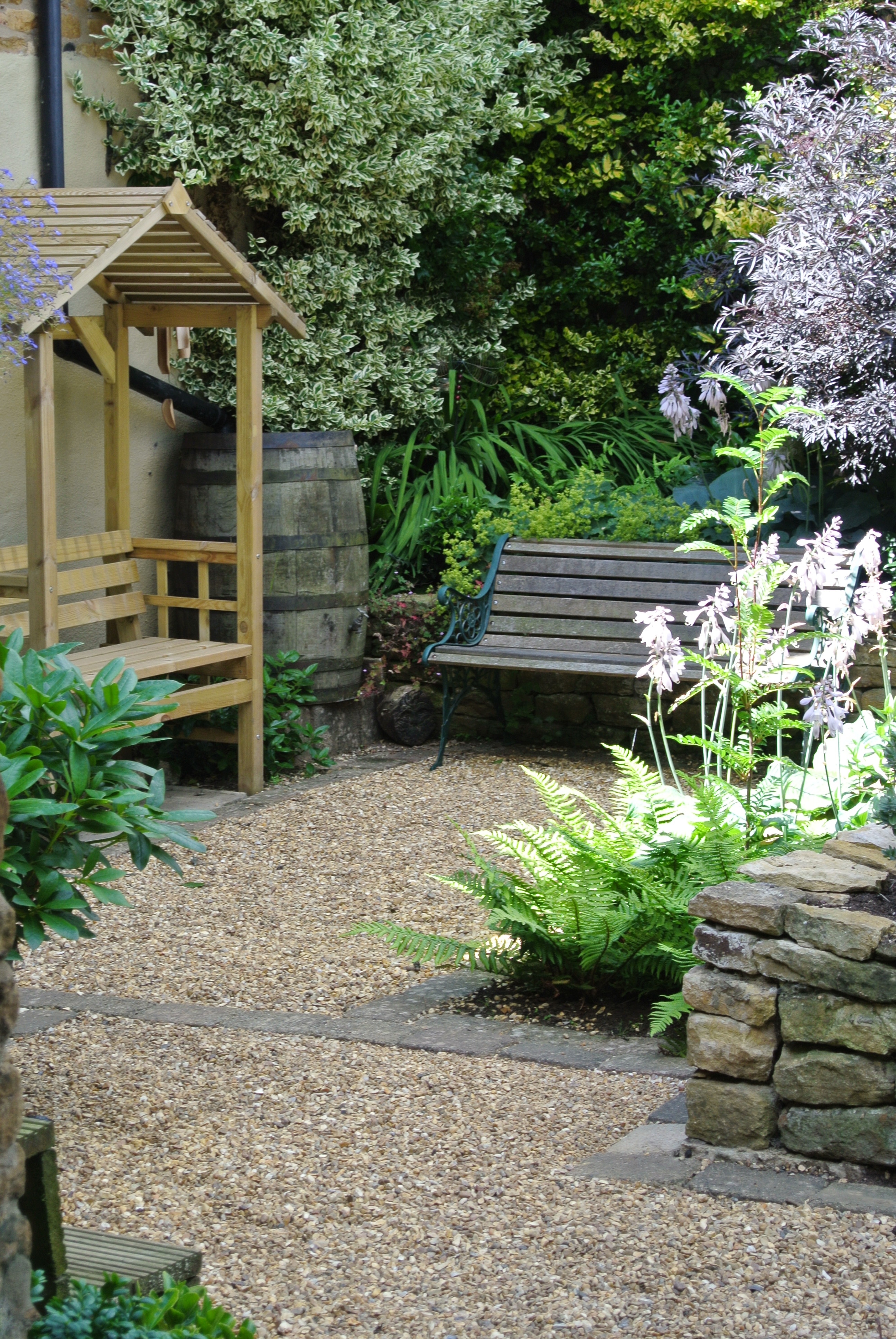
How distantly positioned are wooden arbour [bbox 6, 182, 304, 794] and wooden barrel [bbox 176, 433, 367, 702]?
0.85ft

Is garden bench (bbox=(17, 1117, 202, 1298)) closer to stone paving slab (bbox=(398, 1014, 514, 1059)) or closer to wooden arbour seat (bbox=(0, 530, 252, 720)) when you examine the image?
stone paving slab (bbox=(398, 1014, 514, 1059))

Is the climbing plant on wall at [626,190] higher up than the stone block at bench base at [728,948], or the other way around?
the climbing plant on wall at [626,190]

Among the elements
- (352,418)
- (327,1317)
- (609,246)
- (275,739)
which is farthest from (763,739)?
(609,246)

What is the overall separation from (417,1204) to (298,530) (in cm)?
418

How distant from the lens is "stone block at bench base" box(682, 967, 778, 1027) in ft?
8.63

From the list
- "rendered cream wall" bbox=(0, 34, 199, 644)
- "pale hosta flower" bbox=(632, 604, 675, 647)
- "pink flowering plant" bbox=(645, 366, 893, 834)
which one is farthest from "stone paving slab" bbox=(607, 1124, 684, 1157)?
"rendered cream wall" bbox=(0, 34, 199, 644)

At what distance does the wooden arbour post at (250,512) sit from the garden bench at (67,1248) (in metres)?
4.05

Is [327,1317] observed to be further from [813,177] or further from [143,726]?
[813,177]

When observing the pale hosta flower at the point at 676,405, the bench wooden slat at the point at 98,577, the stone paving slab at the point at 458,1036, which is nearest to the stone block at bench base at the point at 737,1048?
the stone paving slab at the point at 458,1036

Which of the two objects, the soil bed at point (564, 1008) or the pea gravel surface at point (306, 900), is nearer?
the soil bed at point (564, 1008)

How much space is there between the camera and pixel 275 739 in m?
6.30

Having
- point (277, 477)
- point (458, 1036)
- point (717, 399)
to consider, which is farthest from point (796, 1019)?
point (277, 477)

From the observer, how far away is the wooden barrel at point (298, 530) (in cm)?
634

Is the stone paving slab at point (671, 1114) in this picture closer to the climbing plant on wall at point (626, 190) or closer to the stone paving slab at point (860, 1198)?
the stone paving slab at point (860, 1198)
